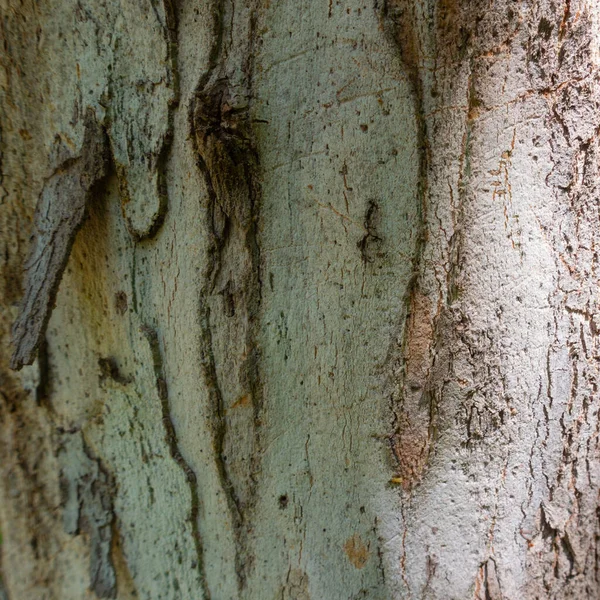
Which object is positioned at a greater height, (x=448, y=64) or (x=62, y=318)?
(x=448, y=64)

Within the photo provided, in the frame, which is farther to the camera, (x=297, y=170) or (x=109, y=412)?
(x=109, y=412)

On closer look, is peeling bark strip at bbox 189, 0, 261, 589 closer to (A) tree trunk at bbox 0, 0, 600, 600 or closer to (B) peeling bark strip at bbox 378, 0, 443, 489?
(A) tree trunk at bbox 0, 0, 600, 600

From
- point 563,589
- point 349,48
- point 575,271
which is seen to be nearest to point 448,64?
point 349,48

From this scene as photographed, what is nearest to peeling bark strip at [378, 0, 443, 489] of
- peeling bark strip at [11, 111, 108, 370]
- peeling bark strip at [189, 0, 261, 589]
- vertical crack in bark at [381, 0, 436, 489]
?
vertical crack in bark at [381, 0, 436, 489]

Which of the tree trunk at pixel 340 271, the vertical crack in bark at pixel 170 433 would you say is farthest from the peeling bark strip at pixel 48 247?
the vertical crack in bark at pixel 170 433

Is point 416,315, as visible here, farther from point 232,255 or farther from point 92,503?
point 92,503

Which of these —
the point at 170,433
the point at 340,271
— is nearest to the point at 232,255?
the point at 340,271

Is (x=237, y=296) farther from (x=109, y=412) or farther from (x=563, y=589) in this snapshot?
(x=563, y=589)
